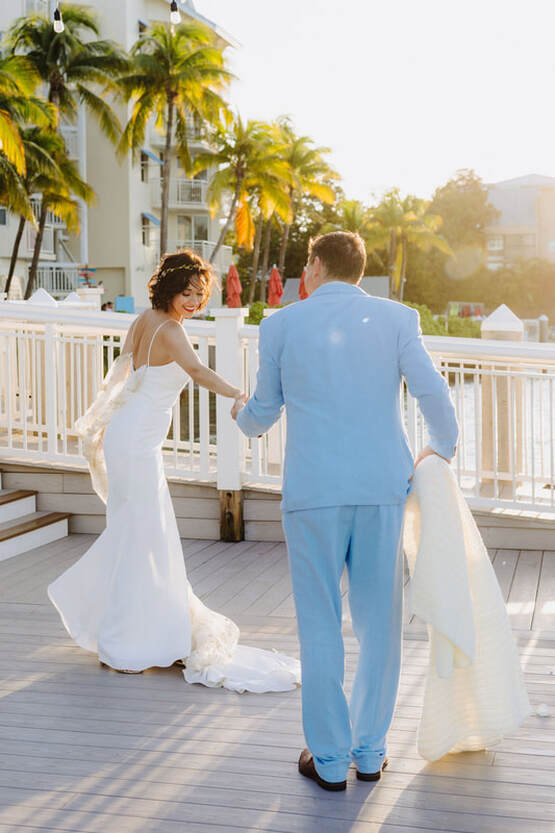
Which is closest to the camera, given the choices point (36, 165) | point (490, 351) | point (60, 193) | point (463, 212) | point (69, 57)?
point (490, 351)

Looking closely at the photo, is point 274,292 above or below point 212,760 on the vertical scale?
above

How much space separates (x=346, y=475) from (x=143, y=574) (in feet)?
5.96

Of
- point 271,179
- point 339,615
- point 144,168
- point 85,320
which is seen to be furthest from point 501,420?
point 144,168

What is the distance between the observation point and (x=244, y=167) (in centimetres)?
4438

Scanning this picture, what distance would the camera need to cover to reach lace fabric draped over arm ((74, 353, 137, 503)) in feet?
15.7

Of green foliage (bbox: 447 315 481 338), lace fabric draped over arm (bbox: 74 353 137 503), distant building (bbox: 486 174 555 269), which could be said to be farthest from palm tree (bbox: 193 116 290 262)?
distant building (bbox: 486 174 555 269)

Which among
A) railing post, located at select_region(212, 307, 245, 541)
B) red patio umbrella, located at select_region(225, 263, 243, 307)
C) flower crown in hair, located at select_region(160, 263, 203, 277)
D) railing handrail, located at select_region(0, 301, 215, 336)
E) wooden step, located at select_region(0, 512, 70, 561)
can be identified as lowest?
wooden step, located at select_region(0, 512, 70, 561)

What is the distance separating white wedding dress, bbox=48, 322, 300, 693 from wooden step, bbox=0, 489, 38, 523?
2775 mm

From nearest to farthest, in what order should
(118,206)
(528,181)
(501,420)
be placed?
(501,420), (118,206), (528,181)

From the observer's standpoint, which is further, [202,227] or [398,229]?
[398,229]

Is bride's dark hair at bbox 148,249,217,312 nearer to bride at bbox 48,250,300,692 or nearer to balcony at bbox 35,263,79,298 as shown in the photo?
bride at bbox 48,250,300,692

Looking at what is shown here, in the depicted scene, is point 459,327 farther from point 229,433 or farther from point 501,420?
point 229,433

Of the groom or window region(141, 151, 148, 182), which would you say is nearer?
the groom

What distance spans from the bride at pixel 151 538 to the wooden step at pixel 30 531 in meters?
2.27
